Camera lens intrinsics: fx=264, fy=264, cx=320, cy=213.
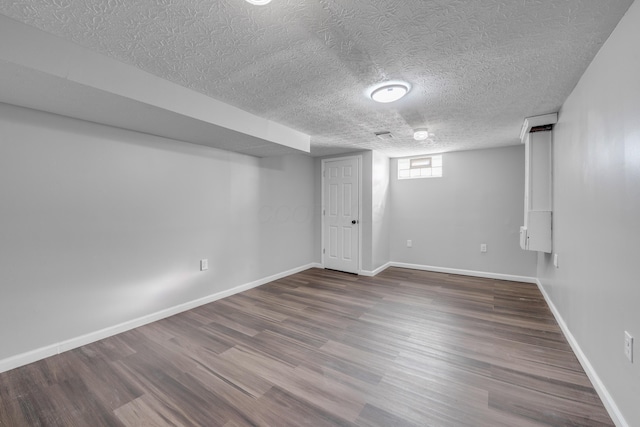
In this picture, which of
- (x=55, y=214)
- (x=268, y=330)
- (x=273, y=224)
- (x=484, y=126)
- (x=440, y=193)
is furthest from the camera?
(x=440, y=193)

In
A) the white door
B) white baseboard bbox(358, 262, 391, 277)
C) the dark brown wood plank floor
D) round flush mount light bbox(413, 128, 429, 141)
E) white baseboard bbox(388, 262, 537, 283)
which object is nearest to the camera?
the dark brown wood plank floor

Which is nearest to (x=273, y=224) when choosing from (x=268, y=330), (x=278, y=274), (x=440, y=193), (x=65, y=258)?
(x=278, y=274)

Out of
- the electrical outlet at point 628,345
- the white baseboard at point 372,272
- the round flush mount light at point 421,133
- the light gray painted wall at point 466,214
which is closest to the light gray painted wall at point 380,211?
the white baseboard at point 372,272

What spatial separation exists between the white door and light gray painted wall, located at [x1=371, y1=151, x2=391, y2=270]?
0.95 ft

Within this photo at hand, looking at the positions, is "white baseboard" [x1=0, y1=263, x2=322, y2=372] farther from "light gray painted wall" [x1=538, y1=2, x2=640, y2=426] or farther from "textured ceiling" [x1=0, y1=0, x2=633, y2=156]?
"light gray painted wall" [x1=538, y1=2, x2=640, y2=426]

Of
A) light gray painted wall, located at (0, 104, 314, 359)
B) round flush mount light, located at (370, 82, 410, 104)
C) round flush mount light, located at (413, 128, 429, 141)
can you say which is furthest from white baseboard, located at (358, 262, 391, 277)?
round flush mount light, located at (370, 82, 410, 104)

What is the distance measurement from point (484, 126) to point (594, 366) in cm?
246

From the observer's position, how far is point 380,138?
3.65 metres

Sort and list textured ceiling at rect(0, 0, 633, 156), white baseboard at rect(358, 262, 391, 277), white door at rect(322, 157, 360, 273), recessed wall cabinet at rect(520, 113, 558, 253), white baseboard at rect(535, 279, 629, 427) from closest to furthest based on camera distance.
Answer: textured ceiling at rect(0, 0, 633, 156) → white baseboard at rect(535, 279, 629, 427) → recessed wall cabinet at rect(520, 113, 558, 253) → white baseboard at rect(358, 262, 391, 277) → white door at rect(322, 157, 360, 273)

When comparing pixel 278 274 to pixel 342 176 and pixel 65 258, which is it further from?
pixel 65 258

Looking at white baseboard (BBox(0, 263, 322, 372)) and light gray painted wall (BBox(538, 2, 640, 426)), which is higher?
light gray painted wall (BBox(538, 2, 640, 426))

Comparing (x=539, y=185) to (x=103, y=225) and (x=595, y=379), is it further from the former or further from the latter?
(x=103, y=225)

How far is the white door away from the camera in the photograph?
4.63 meters

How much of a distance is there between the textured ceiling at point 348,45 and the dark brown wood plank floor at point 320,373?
214 centimetres
